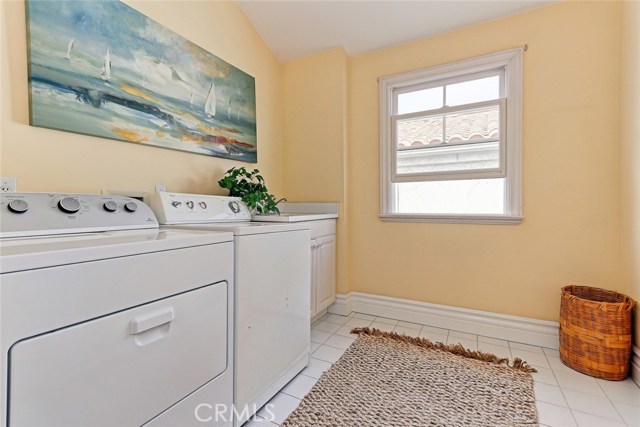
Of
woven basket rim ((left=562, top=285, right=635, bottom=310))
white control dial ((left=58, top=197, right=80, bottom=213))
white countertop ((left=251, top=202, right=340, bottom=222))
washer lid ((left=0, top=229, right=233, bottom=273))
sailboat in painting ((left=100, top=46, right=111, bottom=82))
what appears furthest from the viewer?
white countertop ((left=251, top=202, right=340, bottom=222))

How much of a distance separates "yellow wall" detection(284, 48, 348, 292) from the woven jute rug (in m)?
0.87

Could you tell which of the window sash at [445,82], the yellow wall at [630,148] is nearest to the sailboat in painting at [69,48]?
the window sash at [445,82]

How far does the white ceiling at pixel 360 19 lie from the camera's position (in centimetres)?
199

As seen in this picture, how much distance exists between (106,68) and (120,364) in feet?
4.59

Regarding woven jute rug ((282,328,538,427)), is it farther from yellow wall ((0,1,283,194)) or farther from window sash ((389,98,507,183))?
yellow wall ((0,1,283,194))

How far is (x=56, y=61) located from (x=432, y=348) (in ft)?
8.28

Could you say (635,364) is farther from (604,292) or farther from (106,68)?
(106,68)

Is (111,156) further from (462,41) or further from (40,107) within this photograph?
(462,41)

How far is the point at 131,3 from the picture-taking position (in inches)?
59.7

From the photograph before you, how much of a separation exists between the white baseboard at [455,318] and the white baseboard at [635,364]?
36 centimetres

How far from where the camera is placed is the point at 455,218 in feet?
7.06

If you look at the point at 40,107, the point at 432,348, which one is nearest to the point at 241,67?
the point at 40,107

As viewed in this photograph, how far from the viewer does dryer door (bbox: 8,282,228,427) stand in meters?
0.61

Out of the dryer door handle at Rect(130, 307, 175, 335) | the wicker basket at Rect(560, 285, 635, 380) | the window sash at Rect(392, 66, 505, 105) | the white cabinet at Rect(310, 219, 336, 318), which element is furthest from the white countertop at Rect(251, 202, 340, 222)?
the wicker basket at Rect(560, 285, 635, 380)
